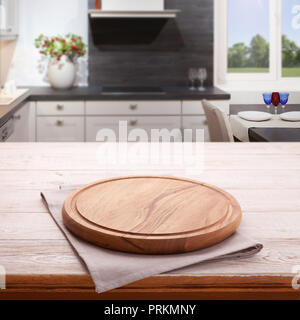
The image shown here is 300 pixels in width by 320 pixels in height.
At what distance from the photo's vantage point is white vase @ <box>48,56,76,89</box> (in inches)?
128

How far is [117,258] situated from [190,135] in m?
2.53

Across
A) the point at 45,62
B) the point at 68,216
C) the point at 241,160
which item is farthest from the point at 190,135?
the point at 68,216

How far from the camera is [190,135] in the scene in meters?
3.06

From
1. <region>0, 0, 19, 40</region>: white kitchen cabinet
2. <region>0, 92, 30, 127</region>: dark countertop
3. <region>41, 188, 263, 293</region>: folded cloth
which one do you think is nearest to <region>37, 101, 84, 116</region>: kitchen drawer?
<region>0, 92, 30, 127</region>: dark countertop

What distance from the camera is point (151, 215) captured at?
0.65 meters

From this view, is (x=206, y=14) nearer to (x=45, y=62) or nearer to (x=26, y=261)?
(x=45, y=62)

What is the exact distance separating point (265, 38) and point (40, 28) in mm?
1634

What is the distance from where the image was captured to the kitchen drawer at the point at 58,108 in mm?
3041

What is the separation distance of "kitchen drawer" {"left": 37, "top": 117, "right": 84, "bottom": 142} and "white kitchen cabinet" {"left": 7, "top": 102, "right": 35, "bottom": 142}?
0.16ft

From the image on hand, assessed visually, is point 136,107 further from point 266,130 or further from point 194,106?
point 266,130

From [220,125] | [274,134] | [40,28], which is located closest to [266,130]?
[274,134]

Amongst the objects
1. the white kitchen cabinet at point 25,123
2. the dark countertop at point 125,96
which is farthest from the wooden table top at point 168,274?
the dark countertop at point 125,96

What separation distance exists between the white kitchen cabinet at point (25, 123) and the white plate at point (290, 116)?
1469 mm

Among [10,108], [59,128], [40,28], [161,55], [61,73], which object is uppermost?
[40,28]
